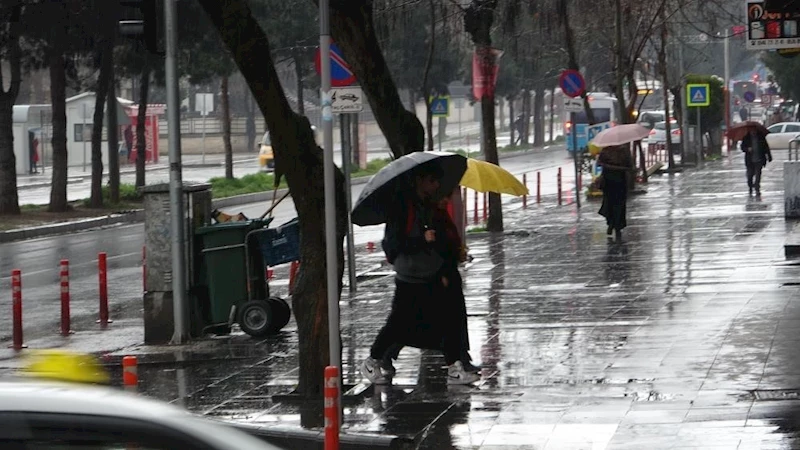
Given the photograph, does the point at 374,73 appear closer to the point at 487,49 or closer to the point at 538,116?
the point at 487,49

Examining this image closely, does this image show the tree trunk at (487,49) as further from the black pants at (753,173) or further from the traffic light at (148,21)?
the traffic light at (148,21)

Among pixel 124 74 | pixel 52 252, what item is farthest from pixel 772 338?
pixel 124 74

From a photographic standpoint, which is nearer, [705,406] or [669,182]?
[705,406]

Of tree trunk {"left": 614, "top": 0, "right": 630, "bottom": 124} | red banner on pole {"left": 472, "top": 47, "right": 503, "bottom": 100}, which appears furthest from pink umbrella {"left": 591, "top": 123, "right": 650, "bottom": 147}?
tree trunk {"left": 614, "top": 0, "right": 630, "bottom": 124}

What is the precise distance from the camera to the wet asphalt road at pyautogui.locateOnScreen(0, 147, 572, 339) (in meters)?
17.9

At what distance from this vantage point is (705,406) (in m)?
9.96

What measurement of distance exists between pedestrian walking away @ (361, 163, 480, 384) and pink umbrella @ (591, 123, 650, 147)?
13481 mm

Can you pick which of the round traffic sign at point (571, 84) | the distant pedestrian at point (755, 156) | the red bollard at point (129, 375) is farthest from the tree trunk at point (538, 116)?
the red bollard at point (129, 375)

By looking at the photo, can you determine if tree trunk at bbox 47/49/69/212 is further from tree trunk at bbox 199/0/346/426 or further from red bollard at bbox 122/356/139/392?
red bollard at bbox 122/356/139/392

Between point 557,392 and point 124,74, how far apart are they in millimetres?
29268

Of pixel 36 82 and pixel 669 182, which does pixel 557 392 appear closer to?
pixel 669 182

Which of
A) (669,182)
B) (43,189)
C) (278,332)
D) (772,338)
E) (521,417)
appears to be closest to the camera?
(521,417)

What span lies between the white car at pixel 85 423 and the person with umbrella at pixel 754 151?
3082 cm

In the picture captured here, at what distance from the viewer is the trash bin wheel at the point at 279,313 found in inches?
571
